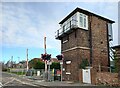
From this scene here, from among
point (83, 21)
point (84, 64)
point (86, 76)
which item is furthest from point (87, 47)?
point (86, 76)

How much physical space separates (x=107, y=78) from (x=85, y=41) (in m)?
8.70

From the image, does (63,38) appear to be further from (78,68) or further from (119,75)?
(119,75)

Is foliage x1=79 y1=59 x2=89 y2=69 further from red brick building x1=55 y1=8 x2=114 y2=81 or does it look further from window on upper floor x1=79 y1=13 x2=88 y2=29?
window on upper floor x1=79 y1=13 x2=88 y2=29

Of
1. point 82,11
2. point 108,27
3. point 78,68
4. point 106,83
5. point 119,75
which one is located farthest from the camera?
point 108,27

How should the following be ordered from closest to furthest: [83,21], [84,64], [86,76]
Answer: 1. [86,76]
2. [84,64]
3. [83,21]

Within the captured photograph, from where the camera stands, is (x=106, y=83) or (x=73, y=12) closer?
(x=106, y=83)

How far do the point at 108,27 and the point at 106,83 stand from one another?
12999 millimetres

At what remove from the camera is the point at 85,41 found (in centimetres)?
2934

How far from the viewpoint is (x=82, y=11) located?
30.3m

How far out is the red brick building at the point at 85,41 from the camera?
94.6 ft

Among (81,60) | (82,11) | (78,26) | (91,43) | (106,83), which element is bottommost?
(106,83)

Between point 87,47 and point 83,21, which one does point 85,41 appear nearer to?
point 87,47

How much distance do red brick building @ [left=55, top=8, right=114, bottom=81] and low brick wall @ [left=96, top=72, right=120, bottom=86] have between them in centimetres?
562

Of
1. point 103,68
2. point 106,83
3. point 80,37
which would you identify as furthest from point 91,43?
point 106,83
